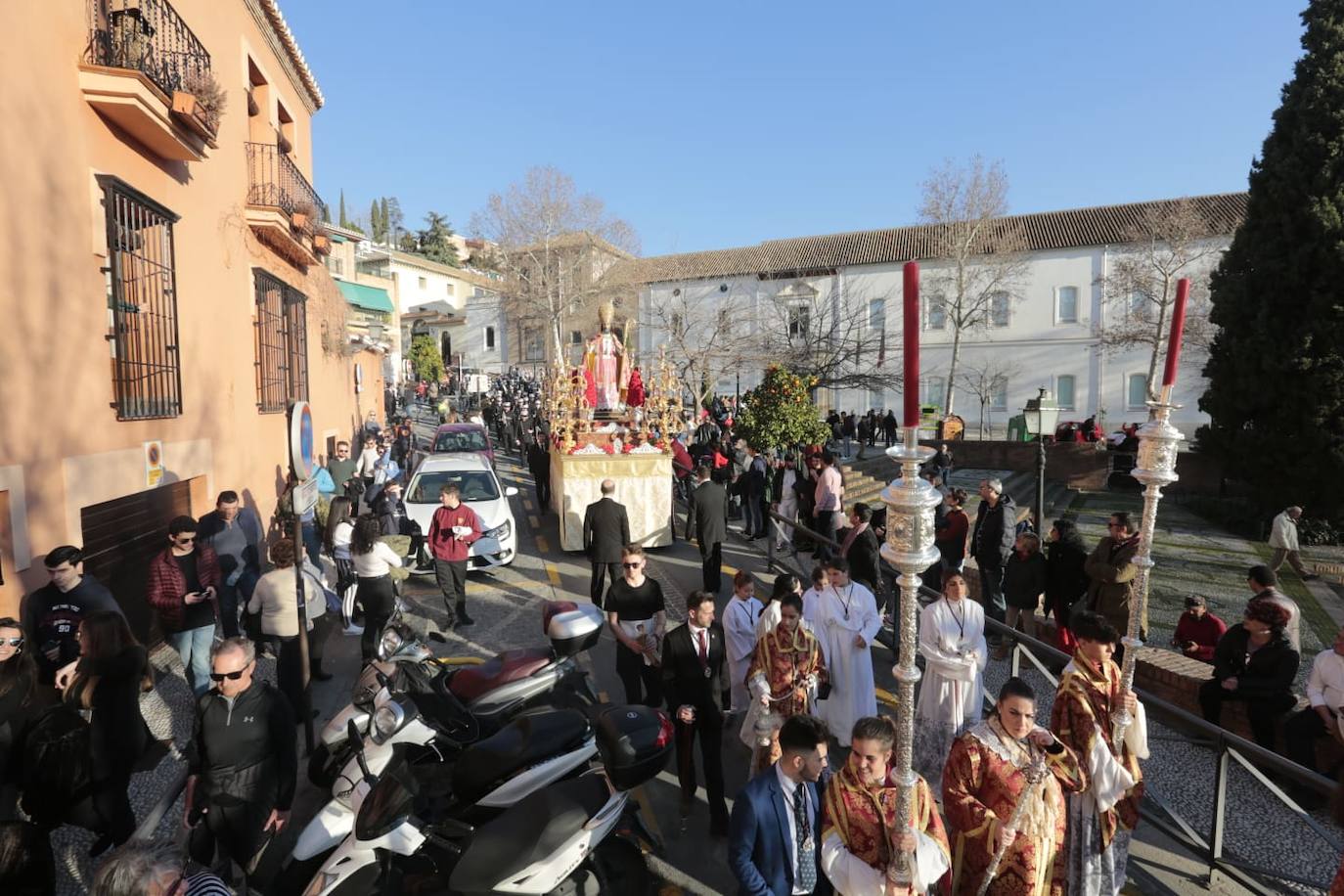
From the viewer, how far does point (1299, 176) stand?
14969 mm

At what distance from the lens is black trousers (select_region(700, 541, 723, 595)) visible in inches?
368

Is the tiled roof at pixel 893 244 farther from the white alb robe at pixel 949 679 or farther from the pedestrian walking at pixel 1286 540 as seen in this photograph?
the white alb robe at pixel 949 679

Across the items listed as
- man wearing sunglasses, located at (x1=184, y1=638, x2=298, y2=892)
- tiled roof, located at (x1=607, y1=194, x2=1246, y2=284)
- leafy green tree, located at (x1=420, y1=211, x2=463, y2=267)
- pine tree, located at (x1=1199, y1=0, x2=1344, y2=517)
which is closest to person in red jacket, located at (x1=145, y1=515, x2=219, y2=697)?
man wearing sunglasses, located at (x1=184, y1=638, x2=298, y2=892)

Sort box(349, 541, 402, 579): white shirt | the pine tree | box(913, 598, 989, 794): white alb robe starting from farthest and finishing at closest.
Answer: the pine tree → box(349, 541, 402, 579): white shirt → box(913, 598, 989, 794): white alb robe

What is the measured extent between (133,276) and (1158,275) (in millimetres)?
33653

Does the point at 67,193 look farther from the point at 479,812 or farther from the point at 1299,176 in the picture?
the point at 1299,176

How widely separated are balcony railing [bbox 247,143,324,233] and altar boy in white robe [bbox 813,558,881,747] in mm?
9596

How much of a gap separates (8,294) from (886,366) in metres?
35.7

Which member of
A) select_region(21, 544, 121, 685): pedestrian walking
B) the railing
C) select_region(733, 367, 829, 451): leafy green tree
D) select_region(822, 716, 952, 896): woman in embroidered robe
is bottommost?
the railing

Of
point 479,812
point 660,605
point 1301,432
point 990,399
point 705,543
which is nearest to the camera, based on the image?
point 479,812

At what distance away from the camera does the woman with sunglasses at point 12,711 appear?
3.61 m

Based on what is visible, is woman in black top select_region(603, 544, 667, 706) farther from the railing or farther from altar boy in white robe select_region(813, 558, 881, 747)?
the railing

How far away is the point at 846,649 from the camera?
5664mm

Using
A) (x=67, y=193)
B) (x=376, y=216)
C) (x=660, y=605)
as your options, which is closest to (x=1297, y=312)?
(x=660, y=605)
